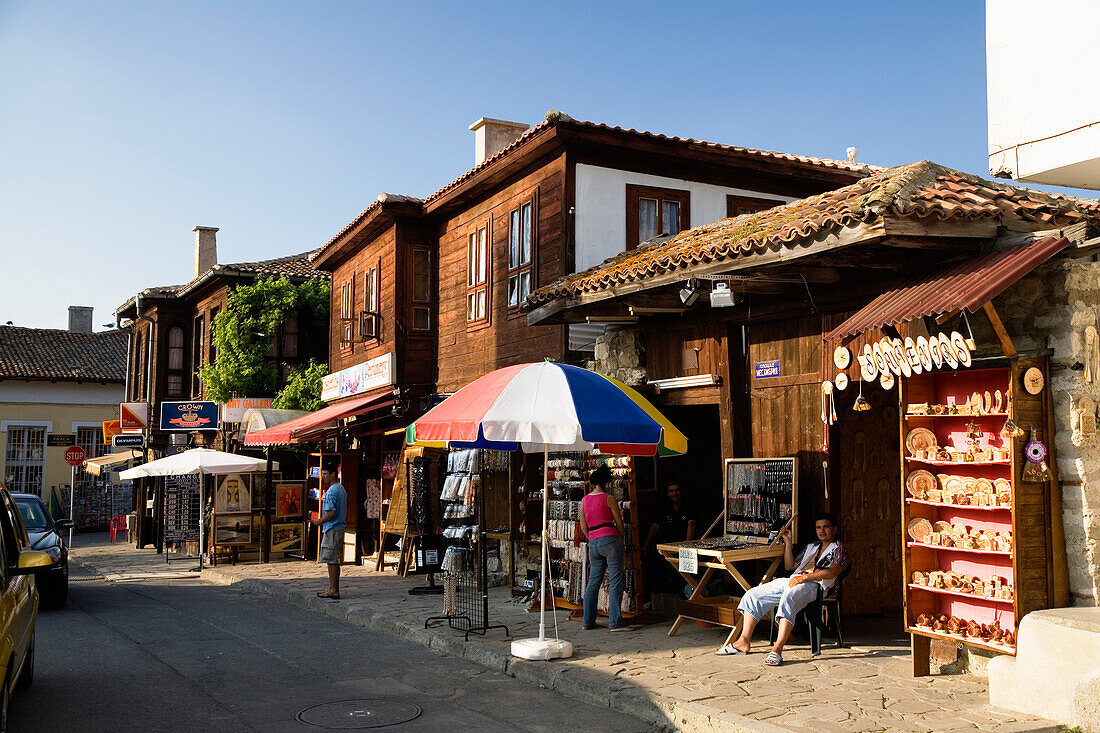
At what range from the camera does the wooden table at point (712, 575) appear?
9.02 m

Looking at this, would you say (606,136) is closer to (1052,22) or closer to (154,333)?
(1052,22)

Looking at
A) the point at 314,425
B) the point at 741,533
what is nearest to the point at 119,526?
the point at 314,425

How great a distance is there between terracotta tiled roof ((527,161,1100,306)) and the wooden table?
2795mm

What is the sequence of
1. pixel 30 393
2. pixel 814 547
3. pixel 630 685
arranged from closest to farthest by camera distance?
pixel 630 685 < pixel 814 547 < pixel 30 393

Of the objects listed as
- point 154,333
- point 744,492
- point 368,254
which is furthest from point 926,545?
point 154,333

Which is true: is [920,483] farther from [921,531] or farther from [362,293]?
[362,293]

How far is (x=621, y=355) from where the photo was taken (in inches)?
489

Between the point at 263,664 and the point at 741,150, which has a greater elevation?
the point at 741,150

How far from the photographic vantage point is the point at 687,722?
6.65m

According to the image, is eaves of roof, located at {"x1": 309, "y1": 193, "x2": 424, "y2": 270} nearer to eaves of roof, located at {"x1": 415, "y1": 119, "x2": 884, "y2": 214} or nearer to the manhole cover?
eaves of roof, located at {"x1": 415, "y1": 119, "x2": 884, "y2": 214}

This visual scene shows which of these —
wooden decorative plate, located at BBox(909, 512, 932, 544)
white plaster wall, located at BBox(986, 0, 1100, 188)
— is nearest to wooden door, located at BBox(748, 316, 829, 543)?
wooden decorative plate, located at BBox(909, 512, 932, 544)

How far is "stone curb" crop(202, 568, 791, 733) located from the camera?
6.49 m

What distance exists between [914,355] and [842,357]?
0.84 meters

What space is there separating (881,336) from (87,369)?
3932 centimetres
